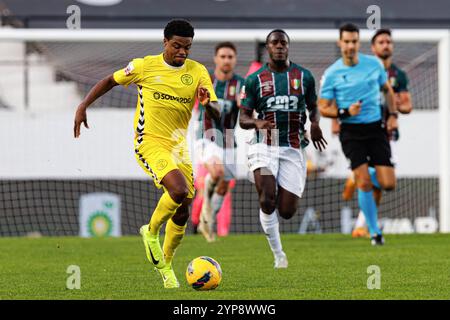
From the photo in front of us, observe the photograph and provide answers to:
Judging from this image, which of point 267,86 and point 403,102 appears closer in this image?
point 267,86

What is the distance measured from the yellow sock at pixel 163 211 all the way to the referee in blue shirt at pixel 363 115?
15.5ft

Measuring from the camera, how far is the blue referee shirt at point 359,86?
38.4 feet

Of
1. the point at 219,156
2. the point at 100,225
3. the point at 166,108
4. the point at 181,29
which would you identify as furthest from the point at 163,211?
the point at 100,225

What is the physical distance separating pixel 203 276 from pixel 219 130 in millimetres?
6564

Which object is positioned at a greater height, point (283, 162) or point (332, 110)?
point (332, 110)

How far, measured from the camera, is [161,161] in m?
7.35

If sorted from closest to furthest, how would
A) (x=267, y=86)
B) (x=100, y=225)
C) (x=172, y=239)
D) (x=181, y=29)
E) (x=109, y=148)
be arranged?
1. (x=181, y=29)
2. (x=172, y=239)
3. (x=267, y=86)
4. (x=109, y=148)
5. (x=100, y=225)

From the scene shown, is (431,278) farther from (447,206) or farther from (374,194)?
(447,206)

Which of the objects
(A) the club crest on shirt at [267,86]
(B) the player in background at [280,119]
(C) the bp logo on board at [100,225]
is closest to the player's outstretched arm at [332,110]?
(B) the player in background at [280,119]

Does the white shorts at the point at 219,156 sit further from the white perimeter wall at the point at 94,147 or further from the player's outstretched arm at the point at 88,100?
the player's outstretched arm at the point at 88,100

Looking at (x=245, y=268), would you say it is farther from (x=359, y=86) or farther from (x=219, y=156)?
(x=219, y=156)

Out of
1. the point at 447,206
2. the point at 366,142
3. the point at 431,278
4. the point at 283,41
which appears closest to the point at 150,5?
the point at 447,206

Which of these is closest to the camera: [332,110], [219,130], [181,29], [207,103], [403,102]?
[207,103]

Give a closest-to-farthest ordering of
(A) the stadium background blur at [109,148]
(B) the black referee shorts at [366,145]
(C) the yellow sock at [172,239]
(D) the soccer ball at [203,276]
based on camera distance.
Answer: (D) the soccer ball at [203,276], (C) the yellow sock at [172,239], (B) the black referee shorts at [366,145], (A) the stadium background blur at [109,148]
